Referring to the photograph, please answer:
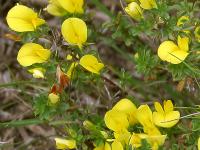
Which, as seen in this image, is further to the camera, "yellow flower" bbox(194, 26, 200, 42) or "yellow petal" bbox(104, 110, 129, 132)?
"yellow flower" bbox(194, 26, 200, 42)

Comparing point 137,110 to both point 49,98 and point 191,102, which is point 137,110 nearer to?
point 49,98

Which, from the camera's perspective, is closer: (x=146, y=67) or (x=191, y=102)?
(x=146, y=67)

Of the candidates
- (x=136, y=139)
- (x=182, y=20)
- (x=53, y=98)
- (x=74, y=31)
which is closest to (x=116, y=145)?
(x=136, y=139)

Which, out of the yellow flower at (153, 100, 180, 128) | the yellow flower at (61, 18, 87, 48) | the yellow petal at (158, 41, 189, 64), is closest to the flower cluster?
the yellow flower at (153, 100, 180, 128)

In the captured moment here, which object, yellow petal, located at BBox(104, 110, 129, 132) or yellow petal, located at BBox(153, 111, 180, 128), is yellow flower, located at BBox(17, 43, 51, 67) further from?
yellow petal, located at BBox(153, 111, 180, 128)

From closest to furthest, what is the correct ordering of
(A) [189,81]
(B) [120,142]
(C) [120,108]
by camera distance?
(B) [120,142], (C) [120,108], (A) [189,81]

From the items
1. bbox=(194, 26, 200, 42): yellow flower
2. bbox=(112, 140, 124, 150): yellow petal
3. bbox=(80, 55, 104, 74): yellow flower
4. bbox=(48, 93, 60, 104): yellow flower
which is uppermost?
bbox=(194, 26, 200, 42): yellow flower

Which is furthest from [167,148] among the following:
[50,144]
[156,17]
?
[50,144]
